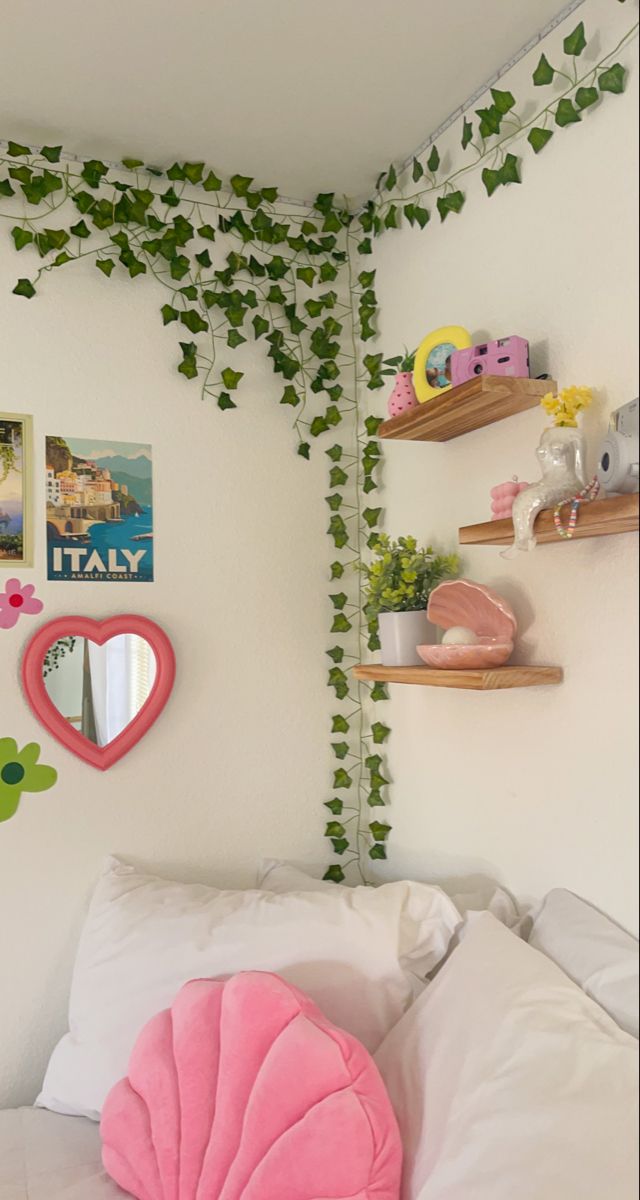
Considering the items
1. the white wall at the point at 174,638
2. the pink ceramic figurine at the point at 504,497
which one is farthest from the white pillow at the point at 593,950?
the white wall at the point at 174,638

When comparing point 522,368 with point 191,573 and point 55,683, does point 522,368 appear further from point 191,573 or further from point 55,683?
point 55,683

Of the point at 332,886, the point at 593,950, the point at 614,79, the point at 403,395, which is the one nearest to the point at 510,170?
the point at 614,79

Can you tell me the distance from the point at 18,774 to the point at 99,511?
50cm

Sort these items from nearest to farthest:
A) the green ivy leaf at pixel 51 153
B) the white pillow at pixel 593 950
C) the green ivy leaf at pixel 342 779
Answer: the white pillow at pixel 593 950 → the green ivy leaf at pixel 51 153 → the green ivy leaf at pixel 342 779

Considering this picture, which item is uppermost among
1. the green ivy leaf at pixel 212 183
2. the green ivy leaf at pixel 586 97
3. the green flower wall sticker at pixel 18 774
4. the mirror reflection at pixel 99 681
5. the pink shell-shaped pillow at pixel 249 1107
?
the green ivy leaf at pixel 212 183

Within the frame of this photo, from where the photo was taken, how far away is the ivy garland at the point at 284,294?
172cm

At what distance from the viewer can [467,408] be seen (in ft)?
4.35

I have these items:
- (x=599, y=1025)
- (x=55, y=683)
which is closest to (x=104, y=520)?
(x=55, y=683)

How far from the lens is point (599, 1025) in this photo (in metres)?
1.02

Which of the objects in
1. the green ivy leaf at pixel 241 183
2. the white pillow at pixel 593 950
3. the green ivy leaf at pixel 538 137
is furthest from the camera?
the green ivy leaf at pixel 241 183

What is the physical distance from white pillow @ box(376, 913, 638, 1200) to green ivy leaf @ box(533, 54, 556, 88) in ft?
3.64

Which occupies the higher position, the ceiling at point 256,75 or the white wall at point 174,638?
the ceiling at point 256,75

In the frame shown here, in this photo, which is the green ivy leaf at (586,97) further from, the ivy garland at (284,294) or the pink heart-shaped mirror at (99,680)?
the pink heart-shaped mirror at (99,680)

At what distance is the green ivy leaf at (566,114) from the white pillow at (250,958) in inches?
43.2
